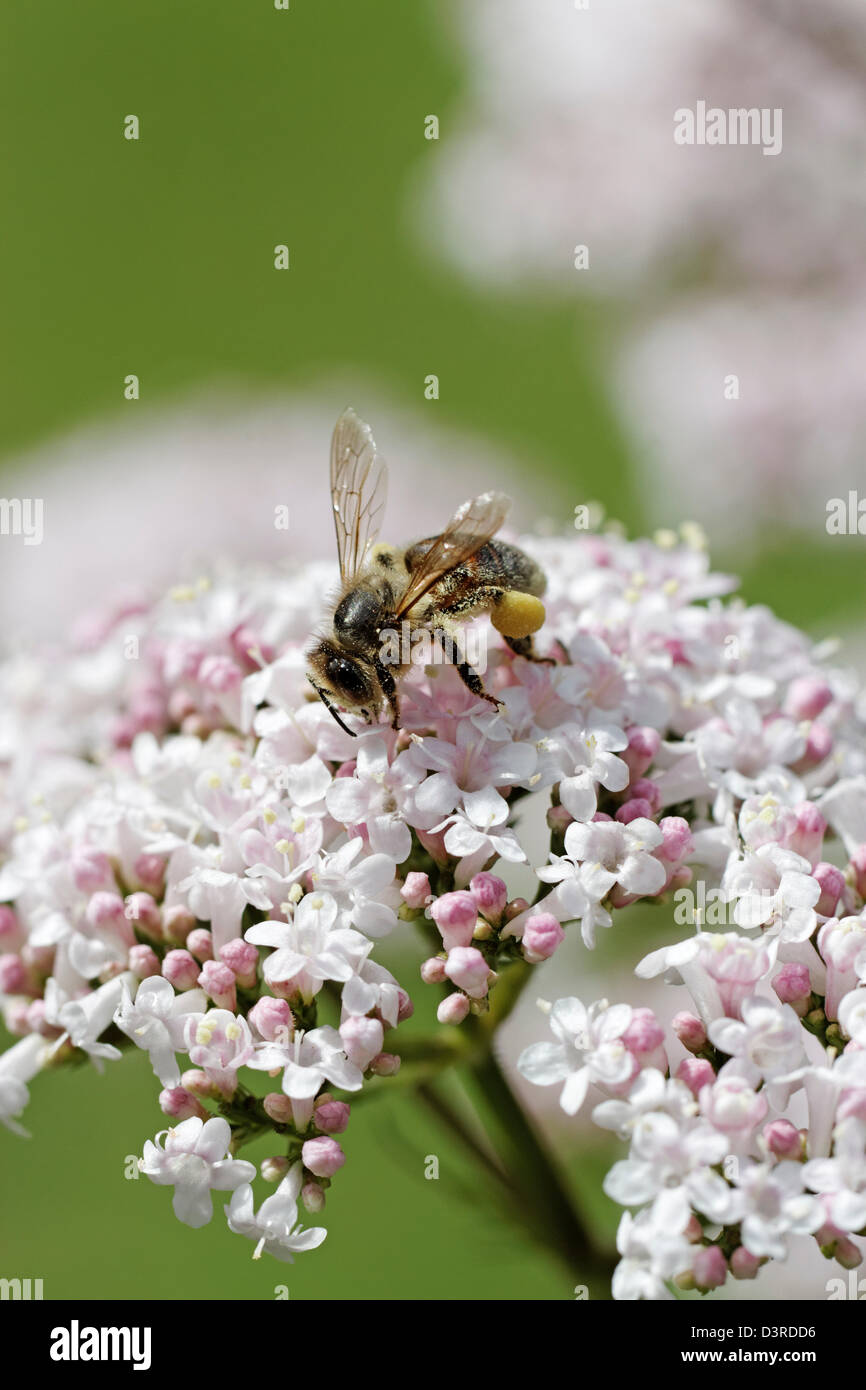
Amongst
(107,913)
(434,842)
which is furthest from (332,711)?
(107,913)

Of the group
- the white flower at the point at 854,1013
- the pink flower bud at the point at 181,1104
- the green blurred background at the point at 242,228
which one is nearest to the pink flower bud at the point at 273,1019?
the pink flower bud at the point at 181,1104

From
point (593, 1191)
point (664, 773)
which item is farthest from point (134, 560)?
point (664, 773)

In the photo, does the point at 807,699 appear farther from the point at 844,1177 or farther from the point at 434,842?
the point at 844,1177

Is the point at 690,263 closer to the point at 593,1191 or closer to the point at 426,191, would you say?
the point at 426,191

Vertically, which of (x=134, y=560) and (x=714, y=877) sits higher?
(x=134, y=560)

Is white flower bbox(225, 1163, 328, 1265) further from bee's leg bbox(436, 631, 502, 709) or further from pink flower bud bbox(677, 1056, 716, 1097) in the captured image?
bee's leg bbox(436, 631, 502, 709)

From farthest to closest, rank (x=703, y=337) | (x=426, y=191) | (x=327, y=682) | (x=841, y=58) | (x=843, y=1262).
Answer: (x=426, y=191)
(x=703, y=337)
(x=841, y=58)
(x=327, y=682)
(x=843, y=1262)

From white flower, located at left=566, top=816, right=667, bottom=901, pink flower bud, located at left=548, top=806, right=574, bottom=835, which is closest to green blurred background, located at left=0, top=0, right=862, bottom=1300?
pink flower bud, located at left=548, top=806, right=574, bottom=835
